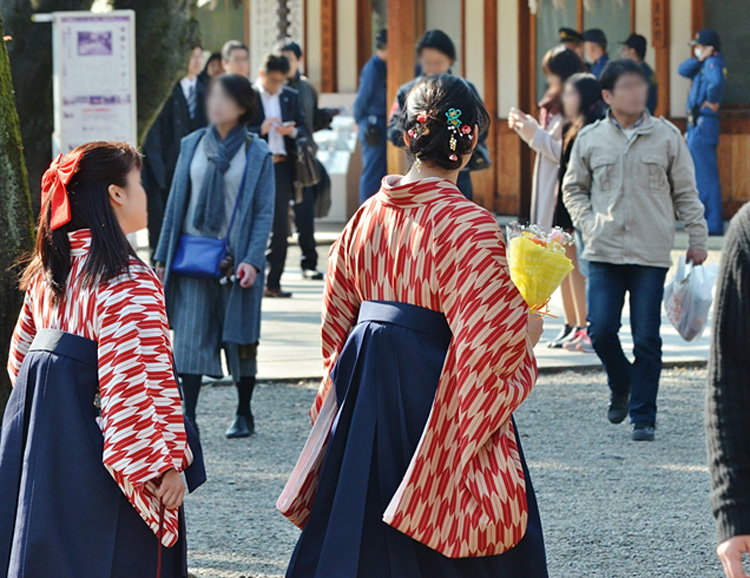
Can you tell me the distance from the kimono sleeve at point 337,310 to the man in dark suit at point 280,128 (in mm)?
6052

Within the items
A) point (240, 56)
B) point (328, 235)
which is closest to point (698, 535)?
point (240, 56)

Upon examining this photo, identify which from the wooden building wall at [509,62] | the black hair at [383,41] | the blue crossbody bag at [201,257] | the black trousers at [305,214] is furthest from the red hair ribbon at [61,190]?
the wooden building wall at [509,62]

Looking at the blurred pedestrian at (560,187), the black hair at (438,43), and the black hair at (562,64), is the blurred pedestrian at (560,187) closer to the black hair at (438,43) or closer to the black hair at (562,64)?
the black hair at (562,64)

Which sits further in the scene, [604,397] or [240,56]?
→ [240,56]

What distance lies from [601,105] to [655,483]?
2683 mm

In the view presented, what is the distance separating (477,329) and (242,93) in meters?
2.92

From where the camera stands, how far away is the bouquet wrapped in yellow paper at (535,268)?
3.51 meters

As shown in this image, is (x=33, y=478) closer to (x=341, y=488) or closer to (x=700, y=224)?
(x=341, y=488)

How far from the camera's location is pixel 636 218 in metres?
6.08

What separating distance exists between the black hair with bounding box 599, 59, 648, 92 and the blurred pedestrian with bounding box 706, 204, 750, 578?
3.83 meters

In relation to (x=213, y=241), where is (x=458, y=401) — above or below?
below

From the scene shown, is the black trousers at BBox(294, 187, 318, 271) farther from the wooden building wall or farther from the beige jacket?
the beige jacket

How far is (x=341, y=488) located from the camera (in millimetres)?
3355

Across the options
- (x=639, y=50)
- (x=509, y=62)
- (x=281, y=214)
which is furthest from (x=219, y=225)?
(x=509, y=62)
